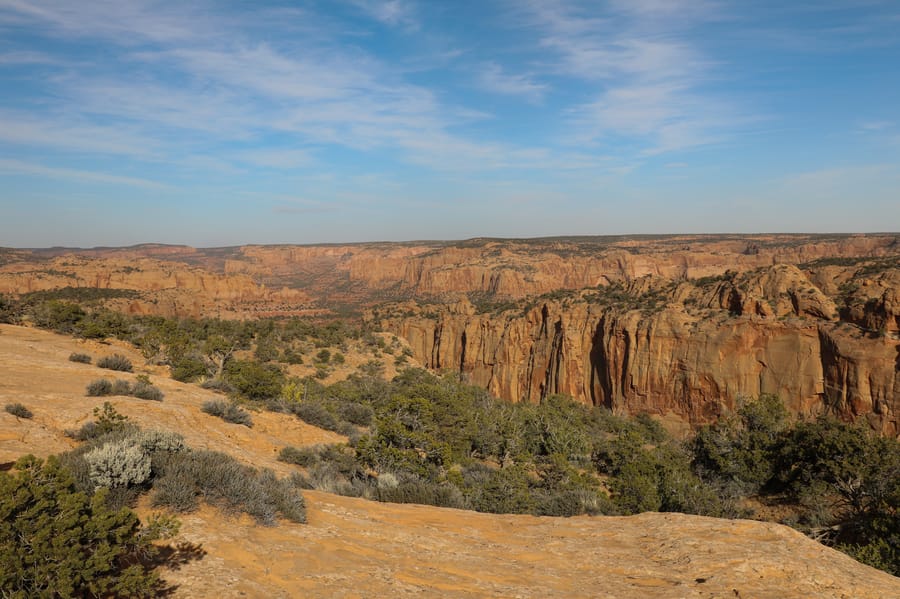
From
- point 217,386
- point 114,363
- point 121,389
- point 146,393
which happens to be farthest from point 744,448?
point 114,363

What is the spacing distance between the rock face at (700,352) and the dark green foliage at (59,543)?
3912 centimetres

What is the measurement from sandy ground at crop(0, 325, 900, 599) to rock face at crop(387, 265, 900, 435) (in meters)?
31.4

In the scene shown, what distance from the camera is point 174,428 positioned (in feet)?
35.2

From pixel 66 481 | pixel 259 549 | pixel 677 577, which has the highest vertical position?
pixel 66 481

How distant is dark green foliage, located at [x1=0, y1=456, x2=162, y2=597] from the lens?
3918 mm

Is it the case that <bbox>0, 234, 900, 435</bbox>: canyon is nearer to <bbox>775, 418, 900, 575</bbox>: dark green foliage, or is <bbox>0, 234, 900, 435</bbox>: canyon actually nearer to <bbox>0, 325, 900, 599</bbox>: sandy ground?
<bbox>775, 418, 900, 575</bbox>: dark green foliage

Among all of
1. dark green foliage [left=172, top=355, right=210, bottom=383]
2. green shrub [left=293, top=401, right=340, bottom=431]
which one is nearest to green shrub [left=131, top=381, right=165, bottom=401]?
green shrub [left=293, top=401, right=340, bottom=431]

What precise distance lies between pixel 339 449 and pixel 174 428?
4.08 metres

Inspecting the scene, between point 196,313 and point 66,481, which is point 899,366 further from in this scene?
point 196,313

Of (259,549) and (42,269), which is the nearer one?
(259,549)

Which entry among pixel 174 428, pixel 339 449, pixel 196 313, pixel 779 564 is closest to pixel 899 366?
pixel 779 564

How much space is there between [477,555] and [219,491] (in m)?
3.69

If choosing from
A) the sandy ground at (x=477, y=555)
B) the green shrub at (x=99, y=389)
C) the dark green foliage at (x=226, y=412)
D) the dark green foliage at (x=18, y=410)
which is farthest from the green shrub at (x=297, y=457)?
the dark green foliage at (x=18, y=410)

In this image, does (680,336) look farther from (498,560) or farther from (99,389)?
(99,389)
